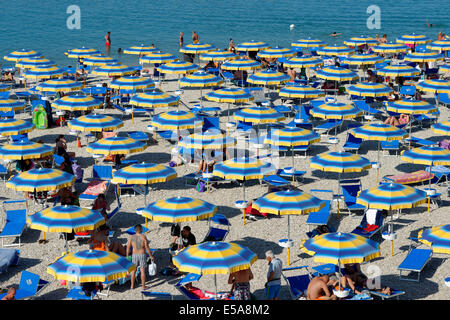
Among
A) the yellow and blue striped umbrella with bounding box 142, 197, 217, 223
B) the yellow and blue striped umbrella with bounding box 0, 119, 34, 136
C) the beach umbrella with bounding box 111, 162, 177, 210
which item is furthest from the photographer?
the yellow and blue striped umbrella with bounding box 0, 119, 34, 136

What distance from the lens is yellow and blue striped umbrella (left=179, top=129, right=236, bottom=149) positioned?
1750 cm

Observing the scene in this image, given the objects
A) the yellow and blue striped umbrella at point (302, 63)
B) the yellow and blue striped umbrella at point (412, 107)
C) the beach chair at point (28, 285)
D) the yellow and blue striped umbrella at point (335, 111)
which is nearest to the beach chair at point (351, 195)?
the yellow and blue striped umbrella at point (335, 111)

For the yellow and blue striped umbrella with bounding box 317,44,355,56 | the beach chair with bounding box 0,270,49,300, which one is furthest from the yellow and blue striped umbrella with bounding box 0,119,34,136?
the yellow and blue striped umbrella with bounding box 317,44,355,56

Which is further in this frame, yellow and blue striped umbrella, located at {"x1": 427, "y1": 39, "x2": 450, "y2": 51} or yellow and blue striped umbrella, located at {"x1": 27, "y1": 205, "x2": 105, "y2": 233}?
yellow and blue striped umbrella, located at {"x1": 427, "y1": 39, "x2": 450, "y2": 51}

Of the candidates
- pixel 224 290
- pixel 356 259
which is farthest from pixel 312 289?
pixel 224 290

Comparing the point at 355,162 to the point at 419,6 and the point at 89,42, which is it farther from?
the point at 419,6

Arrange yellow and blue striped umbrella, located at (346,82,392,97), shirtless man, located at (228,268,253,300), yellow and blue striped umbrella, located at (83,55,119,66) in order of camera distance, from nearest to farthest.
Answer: shirtless man, located at (228,268,253,300) < yellow and blue striped umbrella, located at (346,82,392,97) < yellow and blue striped umbrella, located at (83,55,119,66)

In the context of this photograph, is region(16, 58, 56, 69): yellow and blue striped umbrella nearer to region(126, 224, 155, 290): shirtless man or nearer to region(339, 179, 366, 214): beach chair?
region(339, 179, 366, 214): beach chair

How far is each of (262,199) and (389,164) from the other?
706 cm

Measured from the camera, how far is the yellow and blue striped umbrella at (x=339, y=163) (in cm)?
1505

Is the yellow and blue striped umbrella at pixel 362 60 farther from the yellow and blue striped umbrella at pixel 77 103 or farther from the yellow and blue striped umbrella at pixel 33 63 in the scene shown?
the yellow and blue striped umbrella at pixel 33 63

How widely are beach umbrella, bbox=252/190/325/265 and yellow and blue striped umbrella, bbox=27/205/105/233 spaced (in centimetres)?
317

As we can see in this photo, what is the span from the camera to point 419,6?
81188 millimetres
